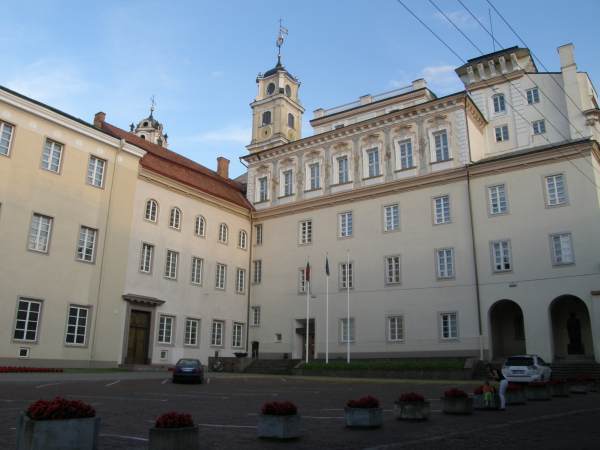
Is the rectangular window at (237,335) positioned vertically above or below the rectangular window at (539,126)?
below

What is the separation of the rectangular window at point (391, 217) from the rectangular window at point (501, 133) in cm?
971

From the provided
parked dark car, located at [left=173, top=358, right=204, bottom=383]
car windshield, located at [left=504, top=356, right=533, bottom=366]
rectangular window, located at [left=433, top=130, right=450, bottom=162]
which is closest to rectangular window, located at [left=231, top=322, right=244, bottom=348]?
parked dark car, located at [left=173, top=358, right=204, bottom=383]

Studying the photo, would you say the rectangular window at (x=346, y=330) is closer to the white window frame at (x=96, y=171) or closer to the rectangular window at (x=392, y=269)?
the rectangular window at (x=392, y=269)

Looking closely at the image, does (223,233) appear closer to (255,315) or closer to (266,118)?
(255,315)

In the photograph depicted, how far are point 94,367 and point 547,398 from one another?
919 inches

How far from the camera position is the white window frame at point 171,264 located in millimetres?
36750

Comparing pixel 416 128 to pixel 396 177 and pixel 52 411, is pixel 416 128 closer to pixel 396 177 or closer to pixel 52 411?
pixel 396 177

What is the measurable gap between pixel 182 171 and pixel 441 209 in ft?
61.4

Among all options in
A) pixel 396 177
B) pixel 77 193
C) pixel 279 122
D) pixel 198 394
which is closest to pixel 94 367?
pixel 77 193

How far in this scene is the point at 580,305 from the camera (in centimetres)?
3253

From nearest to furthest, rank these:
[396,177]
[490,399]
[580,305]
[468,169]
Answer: [490,399], [580,305], [468,169], [396,177]

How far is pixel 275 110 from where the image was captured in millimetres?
63500

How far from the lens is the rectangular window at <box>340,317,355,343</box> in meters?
37.1

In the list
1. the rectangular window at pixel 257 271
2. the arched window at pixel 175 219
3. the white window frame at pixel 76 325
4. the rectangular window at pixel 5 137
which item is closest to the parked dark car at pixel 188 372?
the white window frame at pixel 76 325
